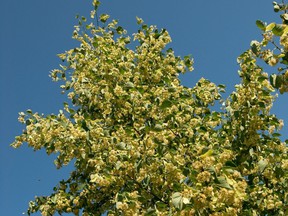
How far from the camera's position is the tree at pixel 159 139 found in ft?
16.8

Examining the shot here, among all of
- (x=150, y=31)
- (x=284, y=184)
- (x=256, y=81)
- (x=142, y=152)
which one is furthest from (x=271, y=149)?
(x=150, y=31)

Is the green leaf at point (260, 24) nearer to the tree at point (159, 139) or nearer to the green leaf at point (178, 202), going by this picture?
the tree at point (159, 139)

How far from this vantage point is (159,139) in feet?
20.5

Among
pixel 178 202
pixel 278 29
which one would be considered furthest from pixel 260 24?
pixel 178 202

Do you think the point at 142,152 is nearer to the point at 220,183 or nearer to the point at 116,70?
the point at 220,183

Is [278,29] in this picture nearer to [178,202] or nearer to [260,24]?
[260,24]

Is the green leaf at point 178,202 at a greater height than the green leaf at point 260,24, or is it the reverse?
the green leaf at point 260,24

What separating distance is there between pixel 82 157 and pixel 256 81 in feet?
11.5

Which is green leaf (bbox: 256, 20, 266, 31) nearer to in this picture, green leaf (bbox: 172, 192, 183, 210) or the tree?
the tree

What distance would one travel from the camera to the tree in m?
5.11

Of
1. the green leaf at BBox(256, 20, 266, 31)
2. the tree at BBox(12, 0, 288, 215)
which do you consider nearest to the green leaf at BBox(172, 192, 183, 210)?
the tree at BBox(12, 0, 288, 215)

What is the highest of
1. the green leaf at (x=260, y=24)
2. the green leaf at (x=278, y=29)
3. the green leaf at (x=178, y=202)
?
the green leaf at (x=260, y=24)

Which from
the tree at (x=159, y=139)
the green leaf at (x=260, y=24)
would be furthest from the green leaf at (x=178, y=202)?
the green leaf at (x=260, y=24)

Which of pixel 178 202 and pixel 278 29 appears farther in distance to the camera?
pixel 178 202
